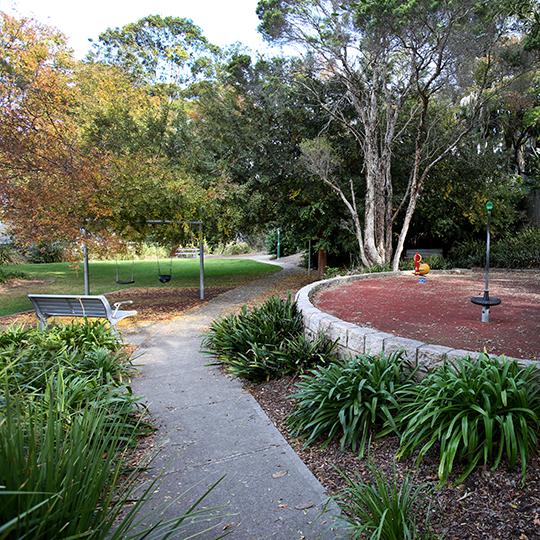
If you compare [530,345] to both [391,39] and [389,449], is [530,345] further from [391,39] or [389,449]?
[391,39]

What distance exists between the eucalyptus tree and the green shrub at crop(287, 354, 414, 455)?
8.44m

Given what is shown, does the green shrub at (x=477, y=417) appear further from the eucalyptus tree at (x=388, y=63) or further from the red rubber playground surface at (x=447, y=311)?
the eucalyptus tree at (x=388, y=63)

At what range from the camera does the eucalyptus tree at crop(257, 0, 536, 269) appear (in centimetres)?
903

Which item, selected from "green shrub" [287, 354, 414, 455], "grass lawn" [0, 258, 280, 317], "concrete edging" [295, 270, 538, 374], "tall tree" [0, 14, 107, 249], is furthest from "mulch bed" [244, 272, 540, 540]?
"grass lawn" [0, 258, 280, 317]

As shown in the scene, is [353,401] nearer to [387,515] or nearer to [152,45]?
[387,515]

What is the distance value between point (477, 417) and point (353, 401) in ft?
3.00

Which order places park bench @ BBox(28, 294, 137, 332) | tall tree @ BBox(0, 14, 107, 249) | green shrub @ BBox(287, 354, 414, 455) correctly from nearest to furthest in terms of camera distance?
green shrub @ BBox(287, 354, 414, 455) < park bench @ BBox(28, 294, 137, 332) < tall tree @ BBox(0, 14, 107, 249)

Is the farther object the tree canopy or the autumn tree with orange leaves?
the tree canopy

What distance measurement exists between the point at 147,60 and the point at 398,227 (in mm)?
25239

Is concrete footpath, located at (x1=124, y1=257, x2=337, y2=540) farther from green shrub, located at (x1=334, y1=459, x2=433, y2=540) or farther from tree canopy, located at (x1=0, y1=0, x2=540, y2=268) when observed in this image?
tree canopy, located at (x1=0, y1=0, x2=540, y2=268)

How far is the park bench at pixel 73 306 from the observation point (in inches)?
223

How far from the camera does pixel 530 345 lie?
3684mm

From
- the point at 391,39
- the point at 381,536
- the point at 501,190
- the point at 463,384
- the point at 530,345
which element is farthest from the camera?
the point at 501,190

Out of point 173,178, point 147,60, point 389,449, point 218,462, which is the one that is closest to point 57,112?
point 173,178
